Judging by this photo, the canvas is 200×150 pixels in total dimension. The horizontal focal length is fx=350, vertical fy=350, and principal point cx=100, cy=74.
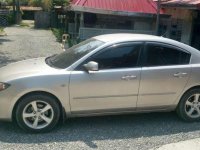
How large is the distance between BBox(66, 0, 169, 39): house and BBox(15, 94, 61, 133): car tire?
1218 centimetres

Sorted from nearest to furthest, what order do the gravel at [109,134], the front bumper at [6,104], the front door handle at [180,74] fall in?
the gravel at [109,134] < the front bumper at [6,104] < the front door handle at [180,74]

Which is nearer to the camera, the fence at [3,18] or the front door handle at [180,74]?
the front door handle at [180,74]

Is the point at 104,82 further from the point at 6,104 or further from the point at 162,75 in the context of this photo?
the point at 6,104

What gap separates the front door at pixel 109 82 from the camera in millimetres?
5445

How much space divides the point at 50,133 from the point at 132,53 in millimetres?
1841

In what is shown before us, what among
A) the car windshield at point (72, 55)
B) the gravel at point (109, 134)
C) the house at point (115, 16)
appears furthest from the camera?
the house at point (115, 16)

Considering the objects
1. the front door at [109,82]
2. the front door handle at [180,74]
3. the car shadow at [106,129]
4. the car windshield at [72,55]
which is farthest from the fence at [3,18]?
the front door handle at [180,74]

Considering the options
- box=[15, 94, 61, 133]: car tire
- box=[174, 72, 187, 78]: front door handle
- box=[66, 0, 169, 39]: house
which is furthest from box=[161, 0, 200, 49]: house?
box=[15, 94, 61, 133]: car tire

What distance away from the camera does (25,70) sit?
5.57m

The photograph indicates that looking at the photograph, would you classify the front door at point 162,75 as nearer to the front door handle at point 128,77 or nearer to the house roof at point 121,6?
the front door handle at point 128,77

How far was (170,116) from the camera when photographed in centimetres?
644

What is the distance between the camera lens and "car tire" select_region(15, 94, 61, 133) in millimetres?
5277

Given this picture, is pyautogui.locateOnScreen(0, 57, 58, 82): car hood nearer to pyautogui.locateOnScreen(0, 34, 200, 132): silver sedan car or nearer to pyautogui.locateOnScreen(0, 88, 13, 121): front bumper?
pyautogui.locateOnScreen(0, 34, 200, 132): silver sedan car

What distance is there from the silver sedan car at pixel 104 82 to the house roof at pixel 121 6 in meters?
11.6
